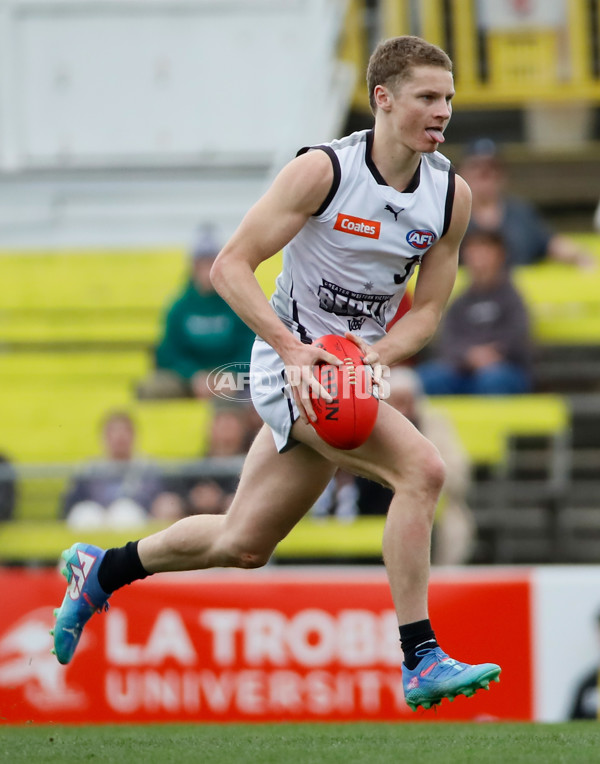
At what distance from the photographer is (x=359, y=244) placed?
4.74m

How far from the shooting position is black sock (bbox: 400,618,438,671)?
4656 millimetres

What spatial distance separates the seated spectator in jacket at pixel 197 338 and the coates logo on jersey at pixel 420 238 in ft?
14.9

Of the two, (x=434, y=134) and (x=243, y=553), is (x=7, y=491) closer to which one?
(x=243, y=553)

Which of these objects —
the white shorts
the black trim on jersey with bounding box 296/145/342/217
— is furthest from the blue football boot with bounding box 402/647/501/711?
the black trim on jersey with bounding box 296/145/342/217

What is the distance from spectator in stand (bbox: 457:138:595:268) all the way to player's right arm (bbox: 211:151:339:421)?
4.86 m

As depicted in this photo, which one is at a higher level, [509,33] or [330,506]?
[509,33]

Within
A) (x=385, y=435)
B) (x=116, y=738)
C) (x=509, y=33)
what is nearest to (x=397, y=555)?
(x=385, y=435)

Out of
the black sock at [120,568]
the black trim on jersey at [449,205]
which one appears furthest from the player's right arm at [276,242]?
the black sock at [120,568]

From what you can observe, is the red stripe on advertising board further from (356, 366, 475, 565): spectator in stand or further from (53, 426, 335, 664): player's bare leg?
(53, 426, 335, 664): player's bare leg

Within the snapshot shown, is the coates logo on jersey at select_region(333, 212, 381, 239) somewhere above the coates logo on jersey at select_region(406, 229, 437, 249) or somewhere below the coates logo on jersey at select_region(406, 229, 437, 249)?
above

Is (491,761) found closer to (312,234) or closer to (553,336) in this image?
(312,234)

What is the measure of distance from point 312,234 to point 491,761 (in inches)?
68.9

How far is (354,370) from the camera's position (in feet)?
14.9

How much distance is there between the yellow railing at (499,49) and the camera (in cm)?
1283
